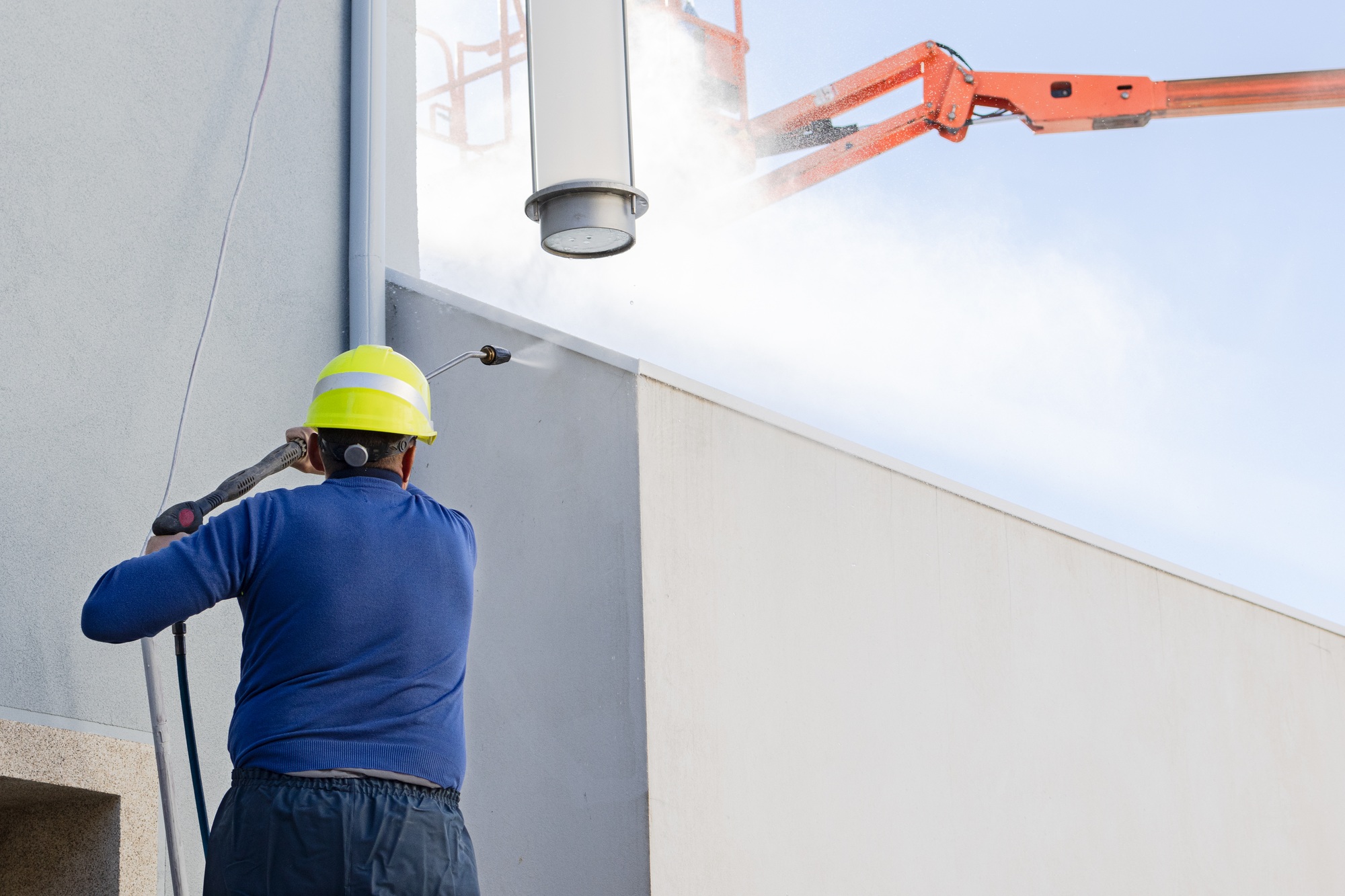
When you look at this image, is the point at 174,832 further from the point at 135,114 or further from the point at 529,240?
the point at 529,240

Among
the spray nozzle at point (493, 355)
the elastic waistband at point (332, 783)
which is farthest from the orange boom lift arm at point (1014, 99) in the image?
the elastic waistband at point (332, 783)

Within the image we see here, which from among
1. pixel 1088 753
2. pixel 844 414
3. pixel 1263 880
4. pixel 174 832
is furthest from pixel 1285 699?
pixel 174 832

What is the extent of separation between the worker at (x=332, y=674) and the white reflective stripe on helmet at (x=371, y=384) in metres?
0.14

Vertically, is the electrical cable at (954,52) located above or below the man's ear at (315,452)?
above

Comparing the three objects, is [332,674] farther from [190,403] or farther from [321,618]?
[190,403]

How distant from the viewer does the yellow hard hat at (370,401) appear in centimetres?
222

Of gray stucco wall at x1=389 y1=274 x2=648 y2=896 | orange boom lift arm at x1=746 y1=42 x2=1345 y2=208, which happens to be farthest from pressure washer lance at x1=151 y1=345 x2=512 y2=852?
orange boom lift arm at x1=746 y1=42 x2=1345 y2=208

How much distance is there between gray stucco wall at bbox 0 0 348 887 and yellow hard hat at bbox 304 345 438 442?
0.73 m

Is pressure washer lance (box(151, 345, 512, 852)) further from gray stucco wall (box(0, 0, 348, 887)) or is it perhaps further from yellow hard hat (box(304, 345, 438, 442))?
gray stucco wall (box(0, 0, 348, 887))

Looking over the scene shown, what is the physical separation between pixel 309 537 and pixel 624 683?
41.3 inches

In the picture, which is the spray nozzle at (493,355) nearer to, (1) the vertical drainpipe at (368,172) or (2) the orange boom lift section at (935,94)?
(1) the vertical drainpipe at (368,172)

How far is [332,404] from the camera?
7.34 feet

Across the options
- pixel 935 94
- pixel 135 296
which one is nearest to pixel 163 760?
pixel 135 296

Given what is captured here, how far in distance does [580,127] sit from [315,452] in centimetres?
102
